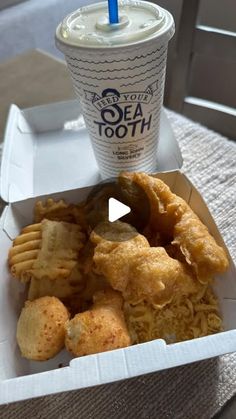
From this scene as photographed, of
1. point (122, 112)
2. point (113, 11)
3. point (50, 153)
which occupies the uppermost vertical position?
point (113, 11)

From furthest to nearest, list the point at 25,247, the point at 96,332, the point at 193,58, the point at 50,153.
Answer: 1. the point at 193,58
2. the point at 50,153
3. the point at 25,247
4. the point at 96,332

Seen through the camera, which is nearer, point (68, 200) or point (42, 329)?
point (42, 329)

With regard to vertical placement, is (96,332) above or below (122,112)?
below

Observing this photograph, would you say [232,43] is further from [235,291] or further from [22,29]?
[22,29]

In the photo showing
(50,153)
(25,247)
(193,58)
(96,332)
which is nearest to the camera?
(96,332)

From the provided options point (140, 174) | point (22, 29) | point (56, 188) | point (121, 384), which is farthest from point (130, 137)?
point (22, 29)

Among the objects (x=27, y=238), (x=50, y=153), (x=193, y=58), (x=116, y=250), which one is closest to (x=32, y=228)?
(x=27, y=238)

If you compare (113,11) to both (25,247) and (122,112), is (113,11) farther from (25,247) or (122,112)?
(25,247)

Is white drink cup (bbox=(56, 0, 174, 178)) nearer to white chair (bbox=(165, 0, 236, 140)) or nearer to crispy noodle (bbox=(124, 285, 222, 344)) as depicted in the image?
Answer: crispy noodle (bbox=(124, 285, 222, 344))
